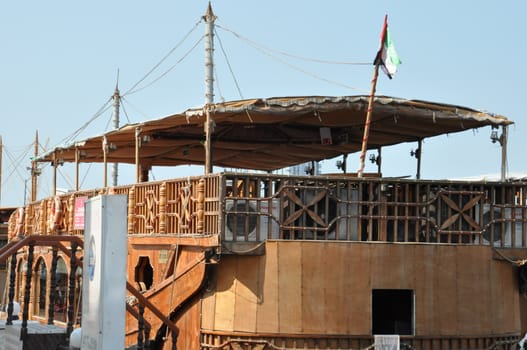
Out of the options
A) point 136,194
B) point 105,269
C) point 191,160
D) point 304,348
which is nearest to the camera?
point 105,269

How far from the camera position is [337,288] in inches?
555

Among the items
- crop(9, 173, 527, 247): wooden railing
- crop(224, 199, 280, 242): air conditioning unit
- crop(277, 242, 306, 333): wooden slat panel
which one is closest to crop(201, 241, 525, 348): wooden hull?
crop(277, 242, 306, 333): wooden slat panel

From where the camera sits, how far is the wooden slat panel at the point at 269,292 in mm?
13953

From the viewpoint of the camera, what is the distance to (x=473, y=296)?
1468 cm

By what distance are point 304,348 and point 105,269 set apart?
18.9 feet

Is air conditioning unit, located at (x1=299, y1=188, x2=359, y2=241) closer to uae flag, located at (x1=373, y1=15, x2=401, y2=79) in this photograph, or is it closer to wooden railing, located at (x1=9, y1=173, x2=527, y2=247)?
wooden railing, located at (x1=9, y1=173, x2=527, y2=247)

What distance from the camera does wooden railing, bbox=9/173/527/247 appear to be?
14.3 metres

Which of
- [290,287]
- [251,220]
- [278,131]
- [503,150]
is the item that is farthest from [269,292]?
[278,131]

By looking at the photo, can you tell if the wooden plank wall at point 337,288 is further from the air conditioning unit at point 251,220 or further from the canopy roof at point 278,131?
the canopy roof at point 278,131

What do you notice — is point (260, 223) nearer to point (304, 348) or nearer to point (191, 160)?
point (304, 348)

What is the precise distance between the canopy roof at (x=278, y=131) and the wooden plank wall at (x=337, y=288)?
268 centimetres

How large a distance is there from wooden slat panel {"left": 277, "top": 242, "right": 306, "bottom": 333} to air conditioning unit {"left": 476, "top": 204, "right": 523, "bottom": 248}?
3.56 meters

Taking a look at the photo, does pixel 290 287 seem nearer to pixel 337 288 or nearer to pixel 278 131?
pixel 337 288

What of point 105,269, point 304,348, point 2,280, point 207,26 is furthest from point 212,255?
point 2,280
